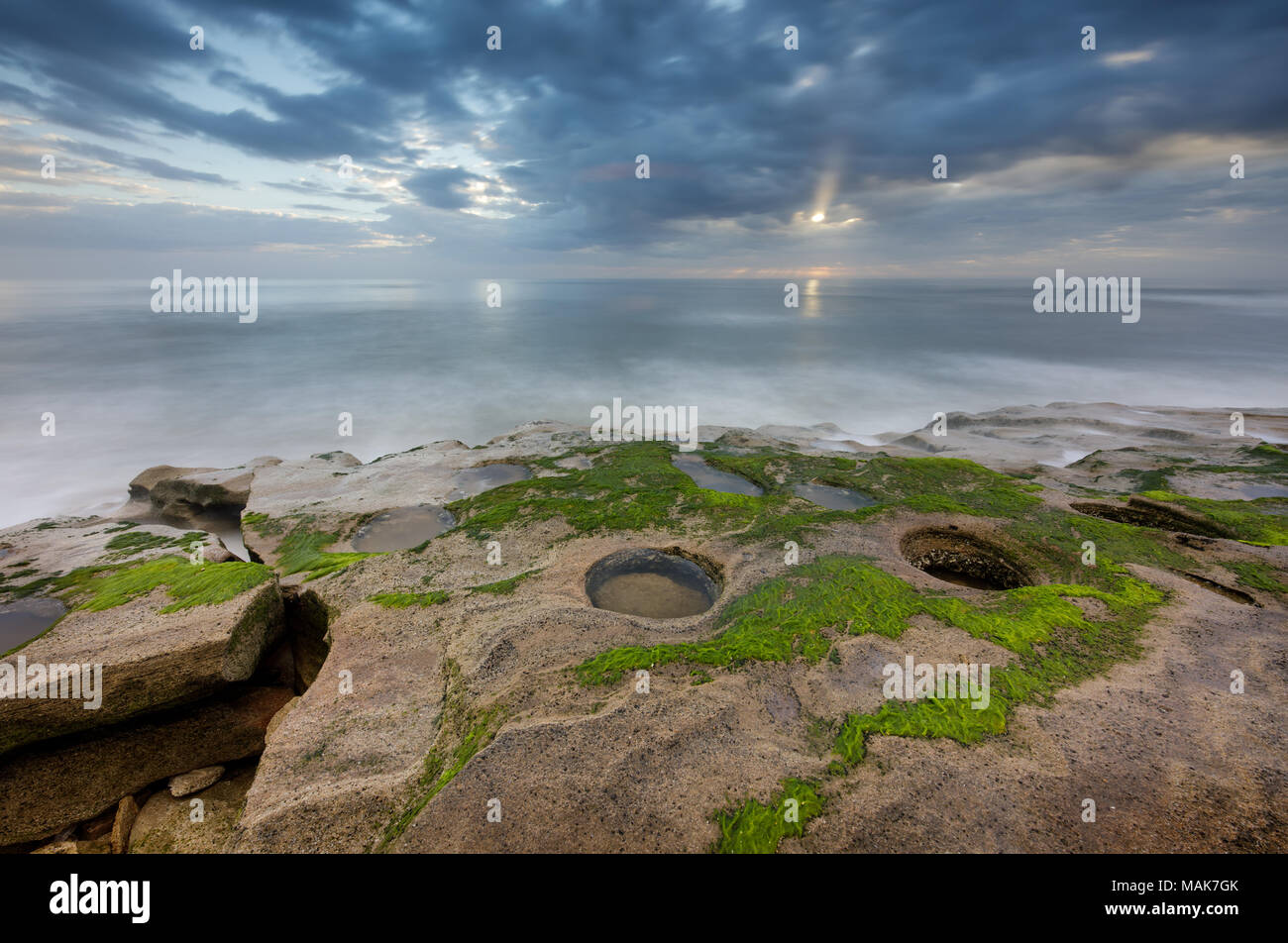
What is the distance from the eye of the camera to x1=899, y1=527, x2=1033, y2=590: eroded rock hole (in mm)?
10648

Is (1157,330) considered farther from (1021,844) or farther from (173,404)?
(173,404)

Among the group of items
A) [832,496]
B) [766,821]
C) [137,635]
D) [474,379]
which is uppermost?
[474,379]

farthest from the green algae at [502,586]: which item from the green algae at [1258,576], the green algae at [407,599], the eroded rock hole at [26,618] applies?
the green algae at [1258,576]

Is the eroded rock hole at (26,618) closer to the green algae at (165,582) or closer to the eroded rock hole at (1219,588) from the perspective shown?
the green algae at (165,582)

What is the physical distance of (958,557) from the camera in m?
10.9

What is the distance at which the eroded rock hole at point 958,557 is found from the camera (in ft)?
34.9

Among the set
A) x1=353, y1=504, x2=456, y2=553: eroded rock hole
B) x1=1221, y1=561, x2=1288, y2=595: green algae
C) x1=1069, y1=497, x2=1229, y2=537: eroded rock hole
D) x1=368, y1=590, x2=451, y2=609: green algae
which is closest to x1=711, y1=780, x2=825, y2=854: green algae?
x1=368, y1=590, x2=451, y2=609: green algae

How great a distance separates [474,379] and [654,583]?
30039mm

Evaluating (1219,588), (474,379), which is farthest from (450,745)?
(474,379)

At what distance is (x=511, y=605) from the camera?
8172 millimetres

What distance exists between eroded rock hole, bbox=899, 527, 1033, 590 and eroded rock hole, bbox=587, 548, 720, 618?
4.58 m

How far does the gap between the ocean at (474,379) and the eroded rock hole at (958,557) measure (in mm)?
17358

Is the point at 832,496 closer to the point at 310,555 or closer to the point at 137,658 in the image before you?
the point at 310,555
